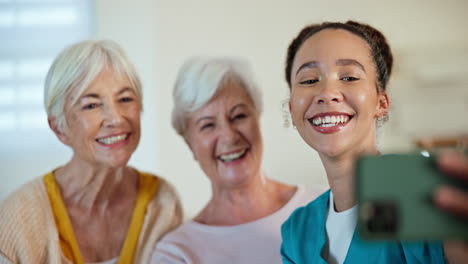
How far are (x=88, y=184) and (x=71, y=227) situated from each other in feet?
0.51

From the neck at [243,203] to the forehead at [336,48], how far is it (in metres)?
0.57

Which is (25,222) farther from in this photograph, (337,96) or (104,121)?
(337,96)

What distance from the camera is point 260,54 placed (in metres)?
3.04

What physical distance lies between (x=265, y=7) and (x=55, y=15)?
1.22m

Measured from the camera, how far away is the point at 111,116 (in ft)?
4.85

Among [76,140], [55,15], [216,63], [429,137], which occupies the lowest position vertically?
[429,137]

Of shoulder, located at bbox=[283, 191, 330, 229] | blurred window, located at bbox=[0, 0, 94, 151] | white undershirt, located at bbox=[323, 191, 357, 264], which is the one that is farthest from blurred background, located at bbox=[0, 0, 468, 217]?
white undershirt, located at bbox=[323, 191, 357, 264]

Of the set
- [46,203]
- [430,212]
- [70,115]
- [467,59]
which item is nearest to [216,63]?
[70,115]

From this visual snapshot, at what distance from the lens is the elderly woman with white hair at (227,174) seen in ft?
4.73

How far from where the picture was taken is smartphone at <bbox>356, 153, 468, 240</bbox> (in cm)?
57

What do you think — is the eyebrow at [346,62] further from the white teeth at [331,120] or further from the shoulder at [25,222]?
the shoulder at [25,222]

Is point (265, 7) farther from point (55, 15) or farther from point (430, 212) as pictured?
point (430, 212)

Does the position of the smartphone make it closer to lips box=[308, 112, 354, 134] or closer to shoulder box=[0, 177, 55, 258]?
lips box=[308, 112, 354, 134]

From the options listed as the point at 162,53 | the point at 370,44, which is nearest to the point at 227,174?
the point at 370,44
